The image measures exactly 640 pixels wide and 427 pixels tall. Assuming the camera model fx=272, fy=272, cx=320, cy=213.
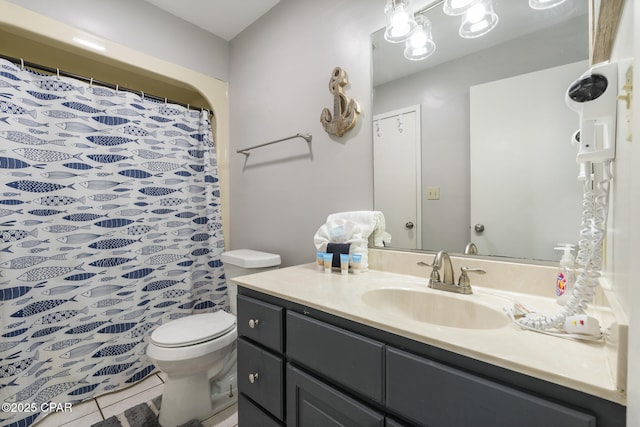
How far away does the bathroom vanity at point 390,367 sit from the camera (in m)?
0.48

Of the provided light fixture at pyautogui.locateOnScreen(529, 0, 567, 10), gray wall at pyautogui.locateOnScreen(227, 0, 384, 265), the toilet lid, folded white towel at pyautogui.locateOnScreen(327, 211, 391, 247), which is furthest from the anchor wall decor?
the toilet lid

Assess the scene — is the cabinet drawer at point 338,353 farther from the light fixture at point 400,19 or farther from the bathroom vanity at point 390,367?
the light fixture at point 400,19

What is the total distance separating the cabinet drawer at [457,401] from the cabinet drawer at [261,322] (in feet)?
1.37

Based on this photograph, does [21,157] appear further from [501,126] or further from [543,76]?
[543,76]

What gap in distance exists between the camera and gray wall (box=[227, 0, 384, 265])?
1386mm

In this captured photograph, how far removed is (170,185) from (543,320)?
6.87ft

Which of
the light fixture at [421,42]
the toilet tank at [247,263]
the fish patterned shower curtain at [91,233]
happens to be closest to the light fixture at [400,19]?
the light fixture at [421,42]

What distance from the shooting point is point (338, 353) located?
0.76 meters

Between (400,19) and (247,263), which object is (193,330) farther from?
(400,19)

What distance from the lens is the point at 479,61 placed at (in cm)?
105

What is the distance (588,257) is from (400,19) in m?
1.12

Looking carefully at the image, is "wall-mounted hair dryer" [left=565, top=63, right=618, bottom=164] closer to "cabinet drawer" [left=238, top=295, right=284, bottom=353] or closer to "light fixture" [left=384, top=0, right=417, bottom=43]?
"light fixture" [left=384, top=0, right=417, bottom=43]

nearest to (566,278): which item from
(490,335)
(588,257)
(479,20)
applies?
(588,257)

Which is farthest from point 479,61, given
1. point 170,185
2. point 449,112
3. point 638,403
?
point 170,185
